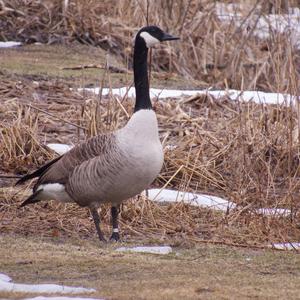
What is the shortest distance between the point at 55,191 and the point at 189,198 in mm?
1802

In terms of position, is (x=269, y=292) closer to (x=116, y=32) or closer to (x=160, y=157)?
(x=160, y=157)

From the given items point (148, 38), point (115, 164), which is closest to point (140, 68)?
point (148, 38)

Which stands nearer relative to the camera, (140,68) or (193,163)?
Answer: (140,68)

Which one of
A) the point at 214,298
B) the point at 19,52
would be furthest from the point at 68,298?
the point at 19,52

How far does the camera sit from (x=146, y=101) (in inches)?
318

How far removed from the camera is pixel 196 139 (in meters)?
10.7

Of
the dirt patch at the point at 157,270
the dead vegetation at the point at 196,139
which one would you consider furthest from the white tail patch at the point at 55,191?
the dirt patch at the point at 157,270

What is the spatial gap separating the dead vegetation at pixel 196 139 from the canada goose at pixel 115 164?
434 millimetres

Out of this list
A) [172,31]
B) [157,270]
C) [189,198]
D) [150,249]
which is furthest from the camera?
[172,31]

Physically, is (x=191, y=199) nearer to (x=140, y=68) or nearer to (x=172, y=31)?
(x=140, y=68)

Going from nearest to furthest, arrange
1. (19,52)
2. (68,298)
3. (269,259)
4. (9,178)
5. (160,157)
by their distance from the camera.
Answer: (68,298) < (269,259) < (160,157) < (9,178) < (19,52)

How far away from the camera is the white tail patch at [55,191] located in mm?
8203

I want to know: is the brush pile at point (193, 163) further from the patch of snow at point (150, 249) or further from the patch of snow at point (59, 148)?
the patch of snow at point (150, 249)

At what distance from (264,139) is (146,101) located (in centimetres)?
237
